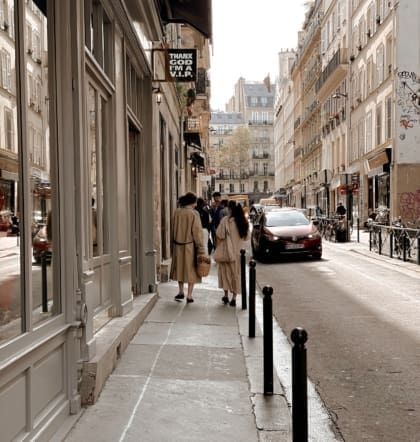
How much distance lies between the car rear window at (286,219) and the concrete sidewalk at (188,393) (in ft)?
36.8

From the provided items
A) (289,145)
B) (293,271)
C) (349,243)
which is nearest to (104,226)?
(293,271)

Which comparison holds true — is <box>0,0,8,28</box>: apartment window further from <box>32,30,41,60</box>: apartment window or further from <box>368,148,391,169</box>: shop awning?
<box>368,148,391,169</box>: shop awning

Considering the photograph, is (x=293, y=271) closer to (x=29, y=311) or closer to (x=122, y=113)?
(x=122, y=113)

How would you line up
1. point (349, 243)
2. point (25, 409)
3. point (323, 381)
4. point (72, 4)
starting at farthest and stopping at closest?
point (349, 243), point (323, 381), point (72, 4), point (25, 409)

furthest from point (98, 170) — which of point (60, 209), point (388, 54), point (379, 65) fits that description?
point (379, 65)

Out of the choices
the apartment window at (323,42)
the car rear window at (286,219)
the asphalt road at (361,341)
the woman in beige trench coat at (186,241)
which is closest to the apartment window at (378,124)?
the car rear window at (286,219)

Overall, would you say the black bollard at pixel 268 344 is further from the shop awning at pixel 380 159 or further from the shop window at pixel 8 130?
the shop awning at pixel 380 159

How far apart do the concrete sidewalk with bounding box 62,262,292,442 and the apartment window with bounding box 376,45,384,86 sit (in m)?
28.0

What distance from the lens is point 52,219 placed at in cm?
448

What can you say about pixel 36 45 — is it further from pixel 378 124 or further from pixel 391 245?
pixel 378 124

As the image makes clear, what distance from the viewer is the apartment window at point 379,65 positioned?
3322cm

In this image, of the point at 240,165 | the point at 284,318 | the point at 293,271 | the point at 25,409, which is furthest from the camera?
the point at 240,165

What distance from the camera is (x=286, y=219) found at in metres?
19.6

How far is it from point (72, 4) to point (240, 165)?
105m
